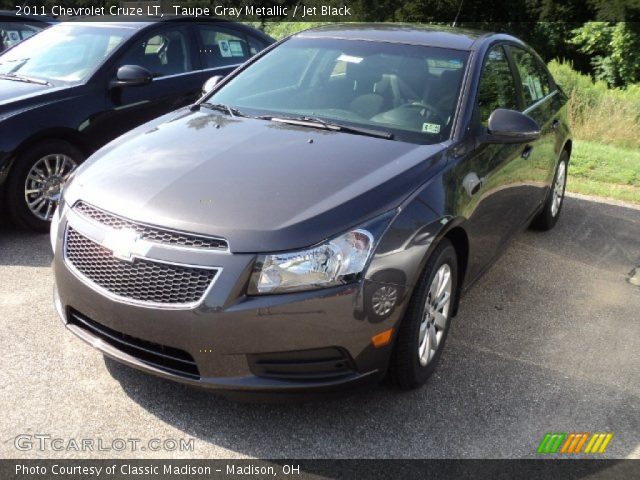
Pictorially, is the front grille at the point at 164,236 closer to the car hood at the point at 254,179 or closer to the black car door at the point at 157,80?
the car hood at the point at 254,179

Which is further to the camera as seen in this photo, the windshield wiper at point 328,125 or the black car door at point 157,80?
the black car door at point 157,80

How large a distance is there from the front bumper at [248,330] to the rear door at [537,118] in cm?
225

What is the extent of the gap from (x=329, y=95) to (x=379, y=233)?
1.50 meters

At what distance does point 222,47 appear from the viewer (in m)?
6.83

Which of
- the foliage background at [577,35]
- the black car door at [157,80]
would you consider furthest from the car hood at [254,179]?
the foliage background at [577,35]

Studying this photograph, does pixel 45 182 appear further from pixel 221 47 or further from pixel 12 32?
pixel 12 32

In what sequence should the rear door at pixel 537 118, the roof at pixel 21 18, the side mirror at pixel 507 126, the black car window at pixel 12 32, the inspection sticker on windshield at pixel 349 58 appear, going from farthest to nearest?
the roof at pixel 21 18 → the black car window at pixel 12 32 → the rear door at pixel 537 118 → the inspection sticker on windshield at pixel 349 58 → the side mirror at pixel 507 126

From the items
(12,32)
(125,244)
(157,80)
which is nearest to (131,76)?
(157,80)

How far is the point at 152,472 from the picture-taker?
2619 millimetres

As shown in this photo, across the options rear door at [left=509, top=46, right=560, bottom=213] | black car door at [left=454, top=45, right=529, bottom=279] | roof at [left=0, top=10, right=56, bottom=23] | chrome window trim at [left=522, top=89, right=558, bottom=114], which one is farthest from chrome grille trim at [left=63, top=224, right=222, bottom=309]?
roof at [left=0, top=10, right=56, bottom=23]

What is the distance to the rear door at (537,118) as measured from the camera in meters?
4.61

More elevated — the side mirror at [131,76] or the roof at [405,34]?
the roof at [405,34]

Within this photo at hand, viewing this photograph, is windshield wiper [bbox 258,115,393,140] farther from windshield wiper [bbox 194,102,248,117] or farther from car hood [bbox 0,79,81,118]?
car hood [bbox 0,79,81,118]

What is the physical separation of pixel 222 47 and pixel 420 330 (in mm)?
4720
